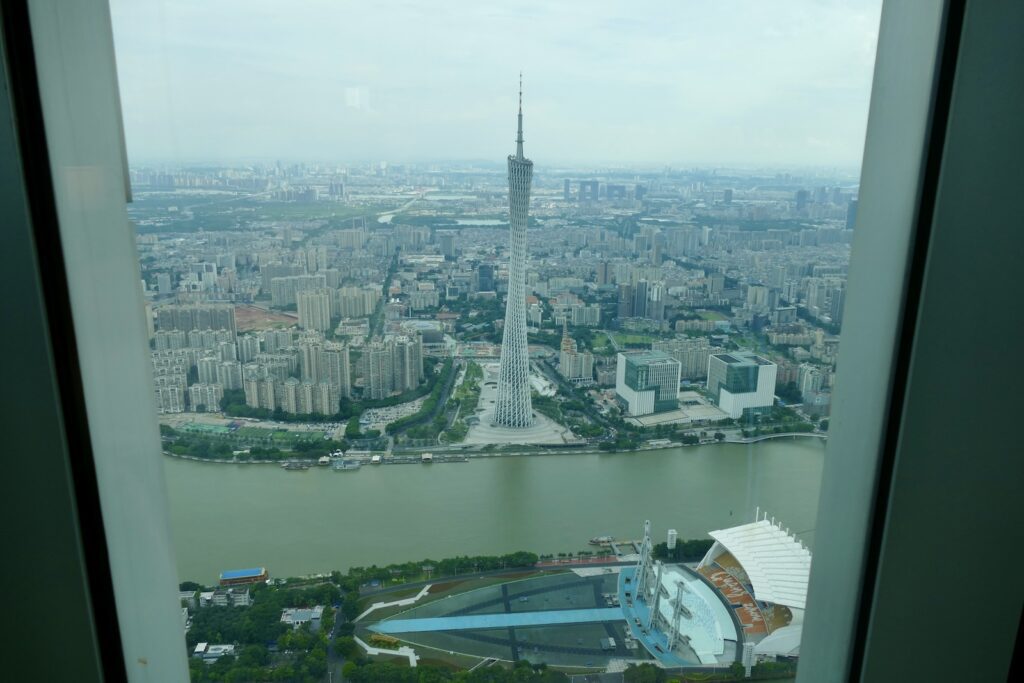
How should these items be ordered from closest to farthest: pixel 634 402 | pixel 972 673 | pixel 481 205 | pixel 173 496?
pixel 972 673
pixel 173 496
pixel 634 402
pixel 481 205

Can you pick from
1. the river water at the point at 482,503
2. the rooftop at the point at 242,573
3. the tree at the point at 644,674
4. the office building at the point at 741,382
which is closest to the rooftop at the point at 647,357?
the office building at the point at 741,382

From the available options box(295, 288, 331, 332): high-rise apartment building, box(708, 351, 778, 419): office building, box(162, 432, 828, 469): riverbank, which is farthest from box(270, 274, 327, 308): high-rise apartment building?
box(708, 351, 778, 419): office building

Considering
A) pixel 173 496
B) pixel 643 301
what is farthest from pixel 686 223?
→ pixel 173 496

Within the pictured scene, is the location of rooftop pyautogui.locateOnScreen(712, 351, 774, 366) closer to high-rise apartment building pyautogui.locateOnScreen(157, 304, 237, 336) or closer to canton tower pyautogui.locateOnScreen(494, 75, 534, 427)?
canton tower pyautogui.locateOnScreen(494, 75, 534, 427)

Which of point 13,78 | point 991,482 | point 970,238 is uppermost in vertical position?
point 13,78

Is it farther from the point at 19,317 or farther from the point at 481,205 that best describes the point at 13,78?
the point at 481,205

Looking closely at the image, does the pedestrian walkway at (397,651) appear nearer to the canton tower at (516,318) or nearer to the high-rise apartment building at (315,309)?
the canton tower at (516,318)

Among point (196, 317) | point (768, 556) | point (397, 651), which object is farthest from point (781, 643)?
point (196, 317)

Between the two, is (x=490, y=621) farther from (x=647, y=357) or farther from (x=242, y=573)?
(x=647, y=357)
